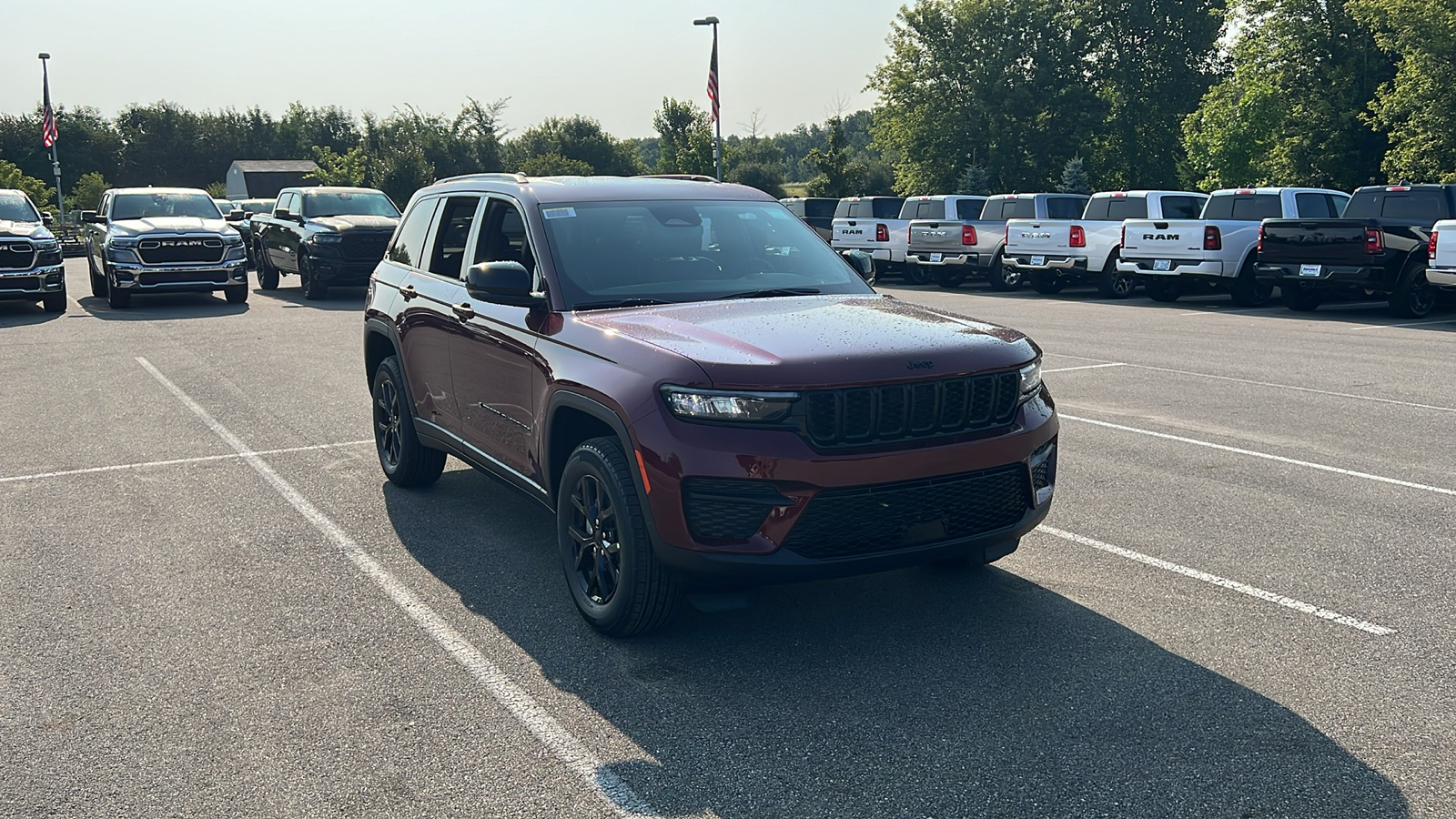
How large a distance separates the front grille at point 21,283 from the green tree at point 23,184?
38.2 m

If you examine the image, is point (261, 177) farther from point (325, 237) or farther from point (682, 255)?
point (682, 255)

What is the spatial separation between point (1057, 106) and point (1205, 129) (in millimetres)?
7401

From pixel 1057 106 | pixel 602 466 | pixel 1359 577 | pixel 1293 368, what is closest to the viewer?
pixel 602 466

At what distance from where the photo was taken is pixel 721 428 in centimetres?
431

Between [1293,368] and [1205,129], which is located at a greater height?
[1205,129]

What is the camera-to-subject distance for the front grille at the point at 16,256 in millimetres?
18953

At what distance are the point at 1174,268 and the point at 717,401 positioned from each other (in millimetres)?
18053

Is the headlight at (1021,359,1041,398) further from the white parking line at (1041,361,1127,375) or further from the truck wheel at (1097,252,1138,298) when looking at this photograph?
the truck wheel at (1097,252,1138,298)

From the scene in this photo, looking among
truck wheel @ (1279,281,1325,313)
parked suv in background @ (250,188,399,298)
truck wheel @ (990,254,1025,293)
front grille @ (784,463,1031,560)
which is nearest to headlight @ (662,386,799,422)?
front grille @ (784,463,1031,560)

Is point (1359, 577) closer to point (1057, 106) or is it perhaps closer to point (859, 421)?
point (859, 421)

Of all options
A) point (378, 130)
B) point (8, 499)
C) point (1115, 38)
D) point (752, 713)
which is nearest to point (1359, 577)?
point (752, 713)

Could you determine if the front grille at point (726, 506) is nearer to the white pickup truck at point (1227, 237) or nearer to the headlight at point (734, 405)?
the headlight at point (734, 405)

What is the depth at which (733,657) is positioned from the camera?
184 inches

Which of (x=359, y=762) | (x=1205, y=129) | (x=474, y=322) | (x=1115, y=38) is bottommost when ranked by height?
(x=359, y=762)
